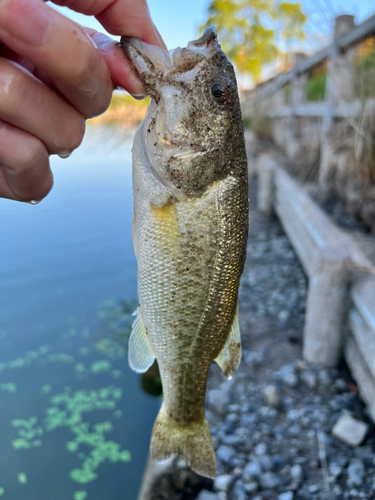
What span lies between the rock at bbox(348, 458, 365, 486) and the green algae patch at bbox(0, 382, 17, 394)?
3294 mm

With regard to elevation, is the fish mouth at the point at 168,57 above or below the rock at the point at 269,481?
above

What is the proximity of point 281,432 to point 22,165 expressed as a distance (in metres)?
2.65

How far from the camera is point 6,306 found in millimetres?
5547

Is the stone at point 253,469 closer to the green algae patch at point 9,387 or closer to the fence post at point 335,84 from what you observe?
the green algae patch at point 9,387

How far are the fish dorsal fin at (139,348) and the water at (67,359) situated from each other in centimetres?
207

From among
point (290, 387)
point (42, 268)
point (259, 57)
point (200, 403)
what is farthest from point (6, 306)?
point (259, 57)

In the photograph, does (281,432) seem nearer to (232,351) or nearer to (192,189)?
(232,351)

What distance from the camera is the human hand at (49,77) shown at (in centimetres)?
81

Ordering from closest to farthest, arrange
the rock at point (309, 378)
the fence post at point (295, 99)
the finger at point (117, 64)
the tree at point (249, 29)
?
the finger at point (117, 64) < the rock at point (309, 378) < the fence post at point (295, 99) < the tree at point (249, 29)

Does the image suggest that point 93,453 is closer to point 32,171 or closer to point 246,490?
point 246,490

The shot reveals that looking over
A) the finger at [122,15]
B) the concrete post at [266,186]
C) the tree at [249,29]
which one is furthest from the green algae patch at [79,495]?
the tree at [249,29]

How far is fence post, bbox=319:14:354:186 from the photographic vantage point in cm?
502

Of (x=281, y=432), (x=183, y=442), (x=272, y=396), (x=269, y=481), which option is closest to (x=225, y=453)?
(x=269, y=481)

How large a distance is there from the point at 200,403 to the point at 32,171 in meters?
1.17
